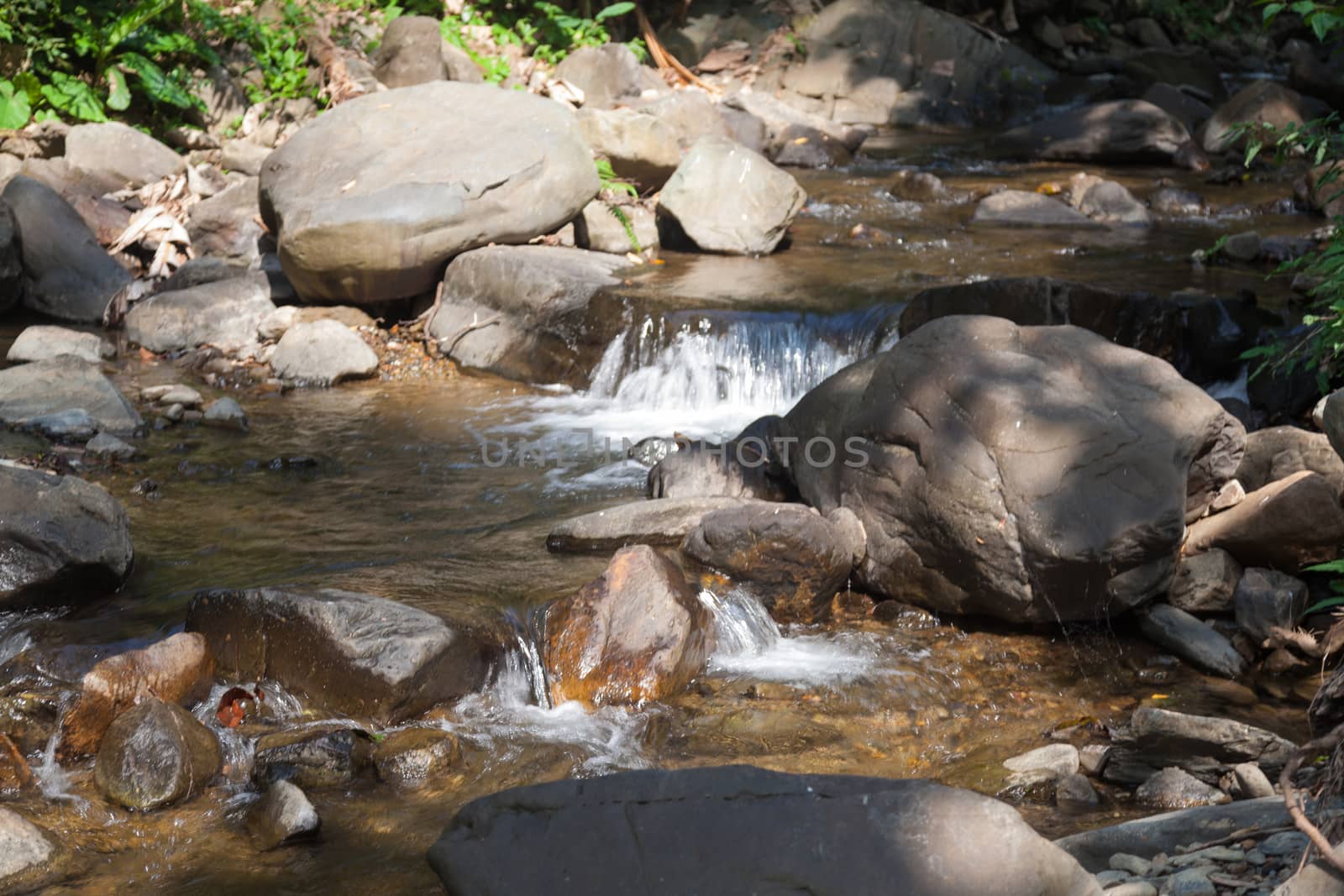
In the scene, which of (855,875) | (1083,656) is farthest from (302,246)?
(855,875)

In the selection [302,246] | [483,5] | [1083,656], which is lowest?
[1083,656]

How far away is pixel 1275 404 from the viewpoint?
23.0 feet

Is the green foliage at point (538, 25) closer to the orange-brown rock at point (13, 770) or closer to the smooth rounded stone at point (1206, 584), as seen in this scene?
the smooth rounded stone at point (1206, 584)

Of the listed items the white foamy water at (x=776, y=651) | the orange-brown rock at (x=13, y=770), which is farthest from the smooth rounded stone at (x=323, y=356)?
the orange-brown rock at (x=13, y=770)

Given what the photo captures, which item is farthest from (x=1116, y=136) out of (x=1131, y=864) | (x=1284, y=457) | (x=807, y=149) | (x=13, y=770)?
(x=13, y=770)

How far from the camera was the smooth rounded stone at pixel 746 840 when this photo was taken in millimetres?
2570

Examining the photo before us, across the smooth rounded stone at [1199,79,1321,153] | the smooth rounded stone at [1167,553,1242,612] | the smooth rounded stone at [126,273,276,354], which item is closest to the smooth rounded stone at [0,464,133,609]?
the smooth rounded stone at [126,273,276,354]

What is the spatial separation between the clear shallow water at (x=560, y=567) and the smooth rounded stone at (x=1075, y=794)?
0.07 metres

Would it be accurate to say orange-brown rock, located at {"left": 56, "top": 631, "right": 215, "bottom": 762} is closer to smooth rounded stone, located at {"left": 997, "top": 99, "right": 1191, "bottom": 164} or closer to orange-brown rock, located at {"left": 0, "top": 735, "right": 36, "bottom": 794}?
orange-brown rock, located at {"left": 0, "top": 735, "right": 36, "bottom": 794}

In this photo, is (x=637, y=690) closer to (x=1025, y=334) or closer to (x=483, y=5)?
(x=1025, y=334)

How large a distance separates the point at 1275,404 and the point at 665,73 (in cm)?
1206

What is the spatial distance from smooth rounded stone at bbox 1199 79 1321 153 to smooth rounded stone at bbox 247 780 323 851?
12.6 meters

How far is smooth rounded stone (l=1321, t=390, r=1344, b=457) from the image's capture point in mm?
4621

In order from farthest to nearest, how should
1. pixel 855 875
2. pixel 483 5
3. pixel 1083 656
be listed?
pixel 483 5 < pixel 1083 656 < pixel 855 875
